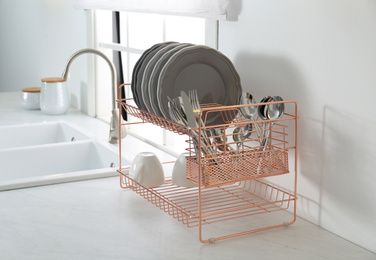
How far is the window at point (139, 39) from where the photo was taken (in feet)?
6.57

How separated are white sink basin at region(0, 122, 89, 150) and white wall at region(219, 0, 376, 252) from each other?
44.0 inches

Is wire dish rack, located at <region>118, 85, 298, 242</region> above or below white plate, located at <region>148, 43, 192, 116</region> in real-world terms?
below

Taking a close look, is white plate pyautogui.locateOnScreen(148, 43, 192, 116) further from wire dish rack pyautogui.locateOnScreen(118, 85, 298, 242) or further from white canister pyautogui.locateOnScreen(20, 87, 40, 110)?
white canister pyautogui.locateOnScreen(20, 87, 40, 110)

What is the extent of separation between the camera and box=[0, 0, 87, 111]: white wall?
268 cm

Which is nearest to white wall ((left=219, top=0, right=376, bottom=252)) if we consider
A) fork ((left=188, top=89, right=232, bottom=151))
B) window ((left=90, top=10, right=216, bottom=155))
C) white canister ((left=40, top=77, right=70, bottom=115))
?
fork ((left=188, top=89, right=232, bottom=151))

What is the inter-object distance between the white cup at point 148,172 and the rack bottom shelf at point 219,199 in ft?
0.05

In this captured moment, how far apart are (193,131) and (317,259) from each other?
1.19 ft

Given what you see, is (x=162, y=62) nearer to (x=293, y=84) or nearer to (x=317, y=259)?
(x=293, y=84)

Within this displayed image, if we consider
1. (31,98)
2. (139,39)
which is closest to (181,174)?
(139,39)

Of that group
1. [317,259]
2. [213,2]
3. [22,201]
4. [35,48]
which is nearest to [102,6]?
[213,2]

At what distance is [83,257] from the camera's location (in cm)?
108

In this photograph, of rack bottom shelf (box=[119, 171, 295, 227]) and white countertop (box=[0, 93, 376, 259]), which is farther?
rack bottom shelf (box=[119, 171, 295, 227])

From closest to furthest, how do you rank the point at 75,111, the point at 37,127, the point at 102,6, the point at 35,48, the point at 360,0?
the point at 360,0
the point at 102,6
the point at 37,127
the point at 75,111
the point at 35,48

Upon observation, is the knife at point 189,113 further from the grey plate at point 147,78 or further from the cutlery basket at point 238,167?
the grey plate at point 147,78
